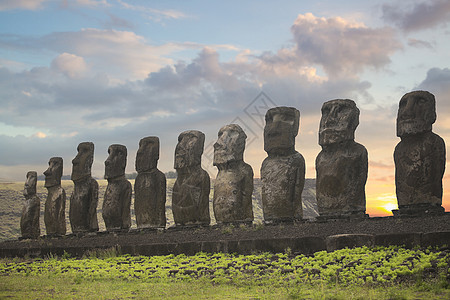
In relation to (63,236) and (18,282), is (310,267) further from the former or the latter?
(63,236)

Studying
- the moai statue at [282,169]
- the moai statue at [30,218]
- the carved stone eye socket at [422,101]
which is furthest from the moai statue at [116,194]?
the carved stone eye socket at [422,101]

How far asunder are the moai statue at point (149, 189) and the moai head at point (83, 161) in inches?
109

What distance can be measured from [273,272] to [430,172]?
14.8 ft

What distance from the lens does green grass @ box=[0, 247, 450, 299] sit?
7.75 m

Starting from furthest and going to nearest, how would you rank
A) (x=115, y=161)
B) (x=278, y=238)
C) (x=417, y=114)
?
(x=115, y=161)
(x=417, y=114)
(x=278, y=238)

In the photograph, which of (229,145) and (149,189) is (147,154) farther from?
(229,145)

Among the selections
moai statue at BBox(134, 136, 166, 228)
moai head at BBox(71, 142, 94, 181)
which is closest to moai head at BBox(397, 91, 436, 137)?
moai statue at BBox(134, 136, 166, 228)

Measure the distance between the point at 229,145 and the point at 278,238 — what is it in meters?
4.99

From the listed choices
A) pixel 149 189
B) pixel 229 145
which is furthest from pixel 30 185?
pixel 229 145

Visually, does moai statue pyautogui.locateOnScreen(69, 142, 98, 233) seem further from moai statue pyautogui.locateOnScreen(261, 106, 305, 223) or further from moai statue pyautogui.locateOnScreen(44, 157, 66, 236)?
moai statue pyautogui.locateOnScreen(261, 106, 305, 223)

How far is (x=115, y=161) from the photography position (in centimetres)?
1866

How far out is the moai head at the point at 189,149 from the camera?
16.5 meters

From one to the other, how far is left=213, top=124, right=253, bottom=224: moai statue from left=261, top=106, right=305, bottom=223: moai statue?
956mm

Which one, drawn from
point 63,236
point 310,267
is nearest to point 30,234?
point 63,236
